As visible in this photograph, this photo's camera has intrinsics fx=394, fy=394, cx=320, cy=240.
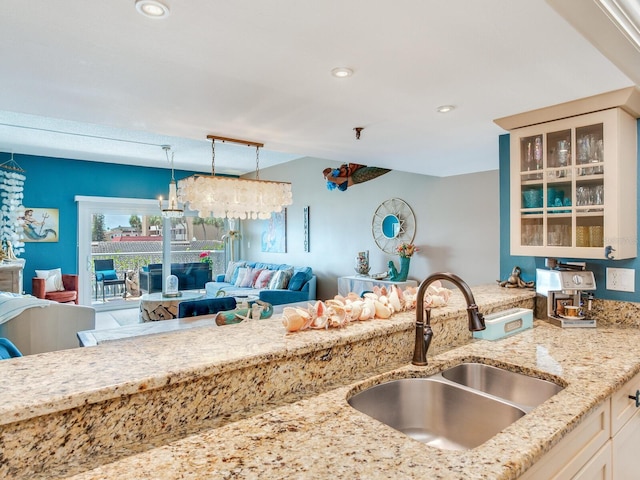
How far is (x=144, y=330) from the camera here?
3.11 metres

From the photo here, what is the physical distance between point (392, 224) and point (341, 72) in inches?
147

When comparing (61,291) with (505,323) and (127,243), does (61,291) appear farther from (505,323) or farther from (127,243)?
(505,323)

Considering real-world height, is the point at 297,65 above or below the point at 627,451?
above

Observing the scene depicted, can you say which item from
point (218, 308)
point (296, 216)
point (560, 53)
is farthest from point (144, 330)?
point (296, 216)

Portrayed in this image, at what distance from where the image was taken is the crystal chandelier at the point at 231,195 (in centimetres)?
356

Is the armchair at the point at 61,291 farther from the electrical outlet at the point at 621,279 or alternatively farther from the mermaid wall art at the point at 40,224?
the electrical outlet at the point at 621,279

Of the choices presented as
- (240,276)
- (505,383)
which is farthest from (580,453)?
(240,276)

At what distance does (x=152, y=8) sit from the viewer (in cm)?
123

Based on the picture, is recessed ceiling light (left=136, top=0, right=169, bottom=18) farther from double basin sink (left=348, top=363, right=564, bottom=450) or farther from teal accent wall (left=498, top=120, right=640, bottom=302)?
teal accent wall (left=498, top=120, right=640, bottom=302)

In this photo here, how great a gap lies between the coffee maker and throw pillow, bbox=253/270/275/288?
4674 mm

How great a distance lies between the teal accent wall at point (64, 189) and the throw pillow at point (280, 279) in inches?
125

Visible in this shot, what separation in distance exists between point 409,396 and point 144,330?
7.78ft

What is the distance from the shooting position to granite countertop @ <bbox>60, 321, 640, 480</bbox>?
87 centimetres

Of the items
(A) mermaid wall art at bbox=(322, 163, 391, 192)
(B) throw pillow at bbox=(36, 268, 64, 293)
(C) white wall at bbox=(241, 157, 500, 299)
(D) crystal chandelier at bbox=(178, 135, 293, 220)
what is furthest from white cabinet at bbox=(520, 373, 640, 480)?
(B) throw pillow at bbox=(36, 268, 64, 293)
